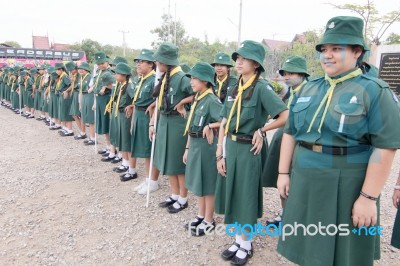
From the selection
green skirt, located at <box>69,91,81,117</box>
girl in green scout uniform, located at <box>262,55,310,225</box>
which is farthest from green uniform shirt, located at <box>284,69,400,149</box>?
green skirt, located at <box>69,91,81,117</box>

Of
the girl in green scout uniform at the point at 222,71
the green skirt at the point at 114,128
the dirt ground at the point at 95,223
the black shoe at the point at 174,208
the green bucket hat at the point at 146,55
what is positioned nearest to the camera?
the dirt ground at the point at 95,223

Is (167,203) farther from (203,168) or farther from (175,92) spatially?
(175,92)

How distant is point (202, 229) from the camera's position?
10.8ft

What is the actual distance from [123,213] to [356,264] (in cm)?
279

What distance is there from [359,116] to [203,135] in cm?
168

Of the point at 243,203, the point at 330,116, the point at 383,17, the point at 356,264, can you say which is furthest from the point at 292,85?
the point at 383,17

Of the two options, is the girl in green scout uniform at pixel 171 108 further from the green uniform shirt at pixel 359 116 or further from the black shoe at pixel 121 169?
the green uniform shirt at pixel 359 116

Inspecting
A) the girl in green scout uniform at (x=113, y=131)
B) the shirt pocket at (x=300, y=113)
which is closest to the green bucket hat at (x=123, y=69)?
the girl in green scout uniform at (x=113, y=131)

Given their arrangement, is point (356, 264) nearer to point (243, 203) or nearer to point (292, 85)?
point (243, 203)

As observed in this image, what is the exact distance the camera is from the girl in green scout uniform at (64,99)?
804 centimetres

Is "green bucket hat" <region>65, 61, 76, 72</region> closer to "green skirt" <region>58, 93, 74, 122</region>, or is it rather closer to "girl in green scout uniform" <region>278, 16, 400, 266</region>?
"green skirt" <region>58, 93, 74, 122</region>

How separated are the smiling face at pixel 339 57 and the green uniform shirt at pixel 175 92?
2.07 m

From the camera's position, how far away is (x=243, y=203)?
2619 mm

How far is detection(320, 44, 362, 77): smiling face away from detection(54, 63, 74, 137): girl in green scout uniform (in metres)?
7.46
